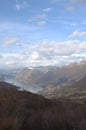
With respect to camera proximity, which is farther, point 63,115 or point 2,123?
point 63,115

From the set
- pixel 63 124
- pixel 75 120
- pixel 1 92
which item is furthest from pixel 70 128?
pixel 1 92

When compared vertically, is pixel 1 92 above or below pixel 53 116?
above

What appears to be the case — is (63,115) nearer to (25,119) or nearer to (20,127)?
(25,119)

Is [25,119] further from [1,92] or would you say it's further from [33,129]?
[1,92]

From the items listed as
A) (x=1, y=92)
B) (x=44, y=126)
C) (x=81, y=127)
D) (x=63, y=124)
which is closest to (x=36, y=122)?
(x=44, y=126)

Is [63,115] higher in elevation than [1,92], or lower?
lower

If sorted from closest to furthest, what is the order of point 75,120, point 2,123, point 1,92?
1. point 2,123
2. point 75,120
3. point 1,92

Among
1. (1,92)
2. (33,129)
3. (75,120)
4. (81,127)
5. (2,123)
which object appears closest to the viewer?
(2,123)

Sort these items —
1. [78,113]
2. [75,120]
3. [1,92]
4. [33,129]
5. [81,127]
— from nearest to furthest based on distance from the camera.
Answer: [33,129], [81,127], [75,120], [78,113], [1,92]

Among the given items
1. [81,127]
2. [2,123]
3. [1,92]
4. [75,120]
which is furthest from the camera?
[1,92]
